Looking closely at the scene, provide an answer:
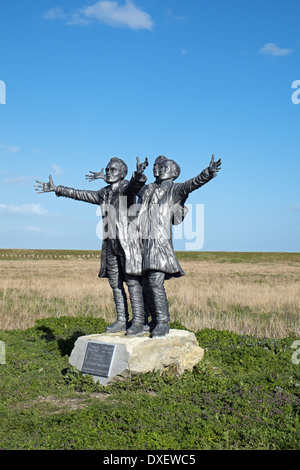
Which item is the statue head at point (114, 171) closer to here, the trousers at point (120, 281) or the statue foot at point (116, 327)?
the trousers at point (120, 281)

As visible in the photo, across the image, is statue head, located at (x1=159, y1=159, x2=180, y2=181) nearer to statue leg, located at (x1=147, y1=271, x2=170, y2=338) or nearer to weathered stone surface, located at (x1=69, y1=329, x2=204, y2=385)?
statue leg, located at (x1=147, y1=271, x2=170, y2=338)

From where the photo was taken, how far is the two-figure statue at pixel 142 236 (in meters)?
7.48

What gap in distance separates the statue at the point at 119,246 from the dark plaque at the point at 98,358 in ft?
2.03

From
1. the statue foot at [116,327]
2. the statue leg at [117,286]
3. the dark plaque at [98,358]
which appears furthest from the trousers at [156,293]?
the dark plaque at [98,358]

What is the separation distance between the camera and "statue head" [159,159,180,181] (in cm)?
789

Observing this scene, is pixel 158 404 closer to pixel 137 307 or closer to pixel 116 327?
pixel 137 307

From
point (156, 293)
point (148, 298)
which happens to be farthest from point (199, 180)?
point (148, 298)

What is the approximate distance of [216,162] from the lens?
266 inches

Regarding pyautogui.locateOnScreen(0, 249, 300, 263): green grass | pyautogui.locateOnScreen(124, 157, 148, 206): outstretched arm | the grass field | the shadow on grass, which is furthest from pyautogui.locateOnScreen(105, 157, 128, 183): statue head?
pyautogui.locateOnScreen(0, 249, 300, 263): green grass

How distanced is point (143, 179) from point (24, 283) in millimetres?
15917

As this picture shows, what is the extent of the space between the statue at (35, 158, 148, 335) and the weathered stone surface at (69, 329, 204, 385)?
0.49 m

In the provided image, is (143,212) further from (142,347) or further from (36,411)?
(36,411)

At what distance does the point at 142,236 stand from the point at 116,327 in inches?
68.9

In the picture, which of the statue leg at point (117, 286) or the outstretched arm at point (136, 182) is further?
the statue leg at point (117, 286)
